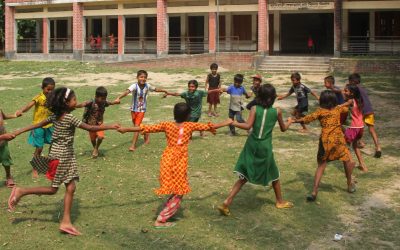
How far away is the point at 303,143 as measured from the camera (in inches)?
363

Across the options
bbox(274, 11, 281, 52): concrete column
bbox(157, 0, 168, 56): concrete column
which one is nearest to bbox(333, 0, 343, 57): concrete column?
bbox(274, 11, 281, 52): concrete column

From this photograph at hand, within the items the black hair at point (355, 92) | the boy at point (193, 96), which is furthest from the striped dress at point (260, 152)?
the boy at point (193, 96)

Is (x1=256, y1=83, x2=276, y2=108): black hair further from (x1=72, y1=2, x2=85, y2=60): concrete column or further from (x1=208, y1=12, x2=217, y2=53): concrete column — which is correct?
(x1=72, y1=2, x2=85, y2=60): concrete column

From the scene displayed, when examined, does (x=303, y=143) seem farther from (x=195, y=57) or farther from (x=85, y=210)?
(x=195, y=57)

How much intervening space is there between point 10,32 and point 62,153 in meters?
32.0

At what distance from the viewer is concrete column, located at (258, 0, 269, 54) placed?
2523 cm

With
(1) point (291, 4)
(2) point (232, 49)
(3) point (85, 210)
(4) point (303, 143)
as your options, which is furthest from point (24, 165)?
(2) point (232, 49)

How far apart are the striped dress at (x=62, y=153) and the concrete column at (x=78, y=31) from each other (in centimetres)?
2678

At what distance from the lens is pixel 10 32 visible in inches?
1351

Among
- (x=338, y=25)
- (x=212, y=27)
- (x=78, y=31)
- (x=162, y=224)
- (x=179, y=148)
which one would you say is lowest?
(x=162, y=224)

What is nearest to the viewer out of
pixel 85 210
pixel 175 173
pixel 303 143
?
pixel 175 173

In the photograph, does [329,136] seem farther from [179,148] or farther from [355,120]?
[179,148]

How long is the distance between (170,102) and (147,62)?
33.9 feet

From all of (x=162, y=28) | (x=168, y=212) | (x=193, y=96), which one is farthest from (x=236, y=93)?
(x=162, y=28)
